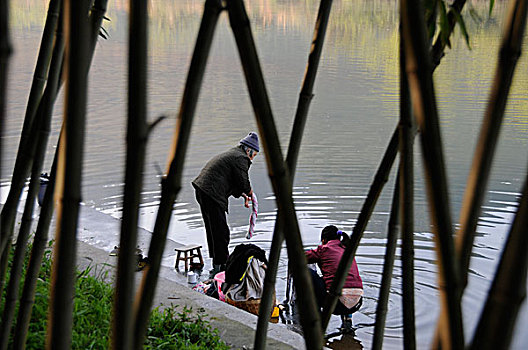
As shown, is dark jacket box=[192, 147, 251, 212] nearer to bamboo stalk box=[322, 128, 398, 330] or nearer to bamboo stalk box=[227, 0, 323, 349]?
bamboo stalk box=[322, 128, 398, 330]

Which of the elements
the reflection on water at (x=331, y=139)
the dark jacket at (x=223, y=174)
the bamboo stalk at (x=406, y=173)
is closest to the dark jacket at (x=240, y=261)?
the reflection on water at (x=331, y=139)

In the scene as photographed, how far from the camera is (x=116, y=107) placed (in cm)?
1072

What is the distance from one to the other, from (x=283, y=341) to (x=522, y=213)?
93.7 inches

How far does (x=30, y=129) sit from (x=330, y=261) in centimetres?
271

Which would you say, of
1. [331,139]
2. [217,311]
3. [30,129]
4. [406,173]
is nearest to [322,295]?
[217,311]

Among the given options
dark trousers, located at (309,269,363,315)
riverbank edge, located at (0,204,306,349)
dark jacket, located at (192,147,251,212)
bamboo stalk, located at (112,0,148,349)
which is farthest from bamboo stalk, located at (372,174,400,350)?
dark jacket, located at (192,147,251,212)

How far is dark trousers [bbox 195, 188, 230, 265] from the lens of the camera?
4.66 metres

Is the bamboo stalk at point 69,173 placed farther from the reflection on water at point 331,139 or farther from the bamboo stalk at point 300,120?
the bamboo stalk at point 300,120

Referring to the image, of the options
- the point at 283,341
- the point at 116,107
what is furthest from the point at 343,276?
the point at 116,107

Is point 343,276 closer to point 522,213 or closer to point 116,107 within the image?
point 522,213

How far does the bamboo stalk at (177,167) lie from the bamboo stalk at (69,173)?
10 cm

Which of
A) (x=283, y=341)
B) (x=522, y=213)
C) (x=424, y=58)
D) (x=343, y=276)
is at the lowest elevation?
(x=283, y=341)

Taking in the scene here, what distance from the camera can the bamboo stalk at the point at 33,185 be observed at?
124 cm

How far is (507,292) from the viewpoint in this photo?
0.48 metres
